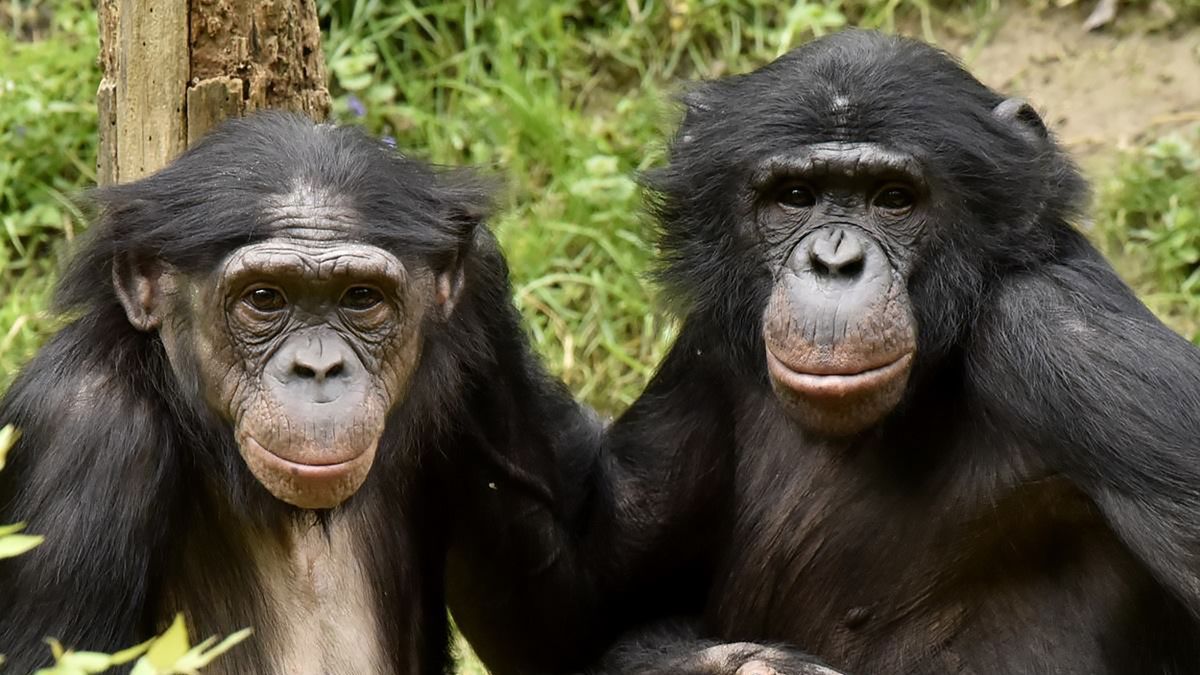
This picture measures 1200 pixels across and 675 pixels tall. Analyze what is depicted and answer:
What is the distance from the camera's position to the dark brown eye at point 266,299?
514 centimetres

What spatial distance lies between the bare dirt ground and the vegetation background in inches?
0.4

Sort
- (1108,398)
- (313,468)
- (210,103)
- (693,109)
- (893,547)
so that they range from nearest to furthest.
→ (313,468)
(1108,398)
(893,547)
(693,109)
(210,103)

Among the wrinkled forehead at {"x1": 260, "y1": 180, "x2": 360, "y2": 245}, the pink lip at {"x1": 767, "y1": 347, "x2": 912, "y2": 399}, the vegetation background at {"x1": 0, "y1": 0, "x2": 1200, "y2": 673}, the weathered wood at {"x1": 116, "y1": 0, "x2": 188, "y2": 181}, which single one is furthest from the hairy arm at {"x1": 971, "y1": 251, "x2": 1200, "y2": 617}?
the vegetation background at {"x1": 0, "y1": 0, "x2": 1200, "y2": 673}

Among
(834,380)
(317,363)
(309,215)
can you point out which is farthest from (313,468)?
(834,380)

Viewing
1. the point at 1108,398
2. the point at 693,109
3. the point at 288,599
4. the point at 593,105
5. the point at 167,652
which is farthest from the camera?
the point at 593,105

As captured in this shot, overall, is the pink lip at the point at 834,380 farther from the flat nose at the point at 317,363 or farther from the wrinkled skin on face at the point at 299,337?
the flat nose at the point at 317,363

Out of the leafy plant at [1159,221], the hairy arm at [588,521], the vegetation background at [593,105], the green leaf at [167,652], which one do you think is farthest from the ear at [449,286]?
the leafy plant at [1159,221]

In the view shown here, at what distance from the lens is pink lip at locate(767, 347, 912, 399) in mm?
5254

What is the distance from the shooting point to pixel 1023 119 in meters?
5.93

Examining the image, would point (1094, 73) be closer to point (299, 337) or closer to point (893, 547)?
point (893, 547)

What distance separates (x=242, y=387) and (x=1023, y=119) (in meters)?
2.46

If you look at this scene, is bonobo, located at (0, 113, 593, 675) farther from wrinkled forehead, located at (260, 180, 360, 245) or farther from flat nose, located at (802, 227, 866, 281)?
flat nose, located at (802, 227, 866, 281)

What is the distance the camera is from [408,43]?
1016 cm

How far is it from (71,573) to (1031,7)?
22.0 feet
